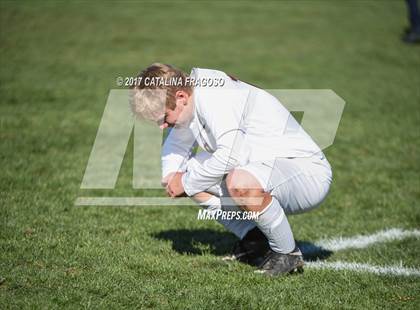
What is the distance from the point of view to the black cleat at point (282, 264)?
3912 millimetres

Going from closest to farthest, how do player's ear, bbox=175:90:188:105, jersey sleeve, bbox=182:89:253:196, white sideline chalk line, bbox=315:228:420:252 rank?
1. jersey sleeve, bbox=182:89:253:196
2. player's ear, bbox=175:90:188:105
3. white sideline chalk line, bbox=315:228:420:252

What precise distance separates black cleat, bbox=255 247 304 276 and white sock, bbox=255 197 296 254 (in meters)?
0.04

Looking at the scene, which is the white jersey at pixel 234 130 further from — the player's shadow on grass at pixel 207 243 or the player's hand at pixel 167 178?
the player's shadow on grass at pixel 207 243

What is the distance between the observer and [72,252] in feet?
13.6

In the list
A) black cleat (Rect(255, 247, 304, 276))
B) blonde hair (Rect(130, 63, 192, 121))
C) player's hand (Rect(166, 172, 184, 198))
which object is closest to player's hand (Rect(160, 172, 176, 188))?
player's hand (Rect(166, 172, 184, 198))

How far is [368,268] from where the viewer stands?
4.18 m

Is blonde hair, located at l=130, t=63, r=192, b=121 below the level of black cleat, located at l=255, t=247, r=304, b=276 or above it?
above

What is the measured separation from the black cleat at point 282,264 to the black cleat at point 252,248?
10.1 inches

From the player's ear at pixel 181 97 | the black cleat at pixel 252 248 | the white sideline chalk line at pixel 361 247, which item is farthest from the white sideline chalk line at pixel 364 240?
the player's ear at pixel 181 97

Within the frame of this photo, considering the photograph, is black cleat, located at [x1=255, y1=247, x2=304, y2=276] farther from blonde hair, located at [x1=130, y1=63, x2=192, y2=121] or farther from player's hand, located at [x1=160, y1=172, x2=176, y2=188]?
blonde hair, located at [x1=130, y1=63, x2=192, y2=121]

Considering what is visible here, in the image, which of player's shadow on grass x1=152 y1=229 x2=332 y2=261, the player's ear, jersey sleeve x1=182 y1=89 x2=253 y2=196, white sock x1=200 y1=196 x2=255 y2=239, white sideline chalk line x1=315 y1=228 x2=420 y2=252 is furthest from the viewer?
white sideline chalk line x1=315 y1=228 x2=420 y2=252

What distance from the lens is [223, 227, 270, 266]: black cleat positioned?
166 inches

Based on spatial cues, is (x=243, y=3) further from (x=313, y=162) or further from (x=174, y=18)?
(x=313, y=162)

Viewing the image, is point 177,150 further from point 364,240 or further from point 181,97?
point 364,240
